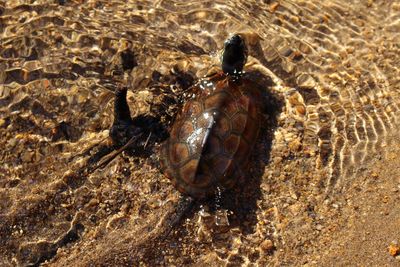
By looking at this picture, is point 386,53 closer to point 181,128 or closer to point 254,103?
point 254,103

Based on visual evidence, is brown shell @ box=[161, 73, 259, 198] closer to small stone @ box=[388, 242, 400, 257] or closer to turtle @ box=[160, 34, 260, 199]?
turtle @ box=[160, 34, 260, 199]

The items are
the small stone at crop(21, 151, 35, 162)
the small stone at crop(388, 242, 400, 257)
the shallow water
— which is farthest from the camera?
the small stone at crop(21, 151, 35, 162)

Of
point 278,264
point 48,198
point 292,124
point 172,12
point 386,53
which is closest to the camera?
point 278,264

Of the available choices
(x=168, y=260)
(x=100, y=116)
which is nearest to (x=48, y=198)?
(x=100, y=116)

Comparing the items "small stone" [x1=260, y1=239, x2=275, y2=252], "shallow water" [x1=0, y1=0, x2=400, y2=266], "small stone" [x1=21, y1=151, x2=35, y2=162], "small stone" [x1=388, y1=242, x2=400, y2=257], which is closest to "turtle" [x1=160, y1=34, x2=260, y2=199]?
"shallow water" [x1=0, y1=0, x2=400, y2=266]

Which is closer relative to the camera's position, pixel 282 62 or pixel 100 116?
pixel 100 116

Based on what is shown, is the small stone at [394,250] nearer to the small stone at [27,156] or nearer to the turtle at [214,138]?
the turtle at [214,138]

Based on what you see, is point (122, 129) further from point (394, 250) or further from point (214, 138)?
point (394, 250)
